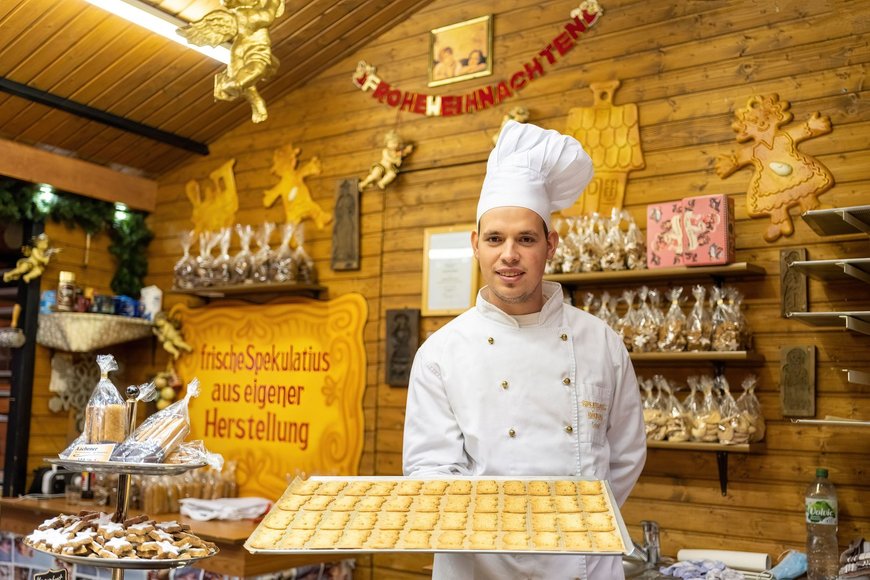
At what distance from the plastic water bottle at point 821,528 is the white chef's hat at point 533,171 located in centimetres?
164

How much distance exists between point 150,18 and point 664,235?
8.46 feet

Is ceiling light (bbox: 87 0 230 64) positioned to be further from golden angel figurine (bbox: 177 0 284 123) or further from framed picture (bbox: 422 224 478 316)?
framed picture (bbox: 422 224 478 316)

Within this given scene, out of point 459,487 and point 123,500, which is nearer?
point 459,487

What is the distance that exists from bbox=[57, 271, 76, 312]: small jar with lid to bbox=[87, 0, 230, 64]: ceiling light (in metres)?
1.58

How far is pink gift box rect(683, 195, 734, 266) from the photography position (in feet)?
11.3

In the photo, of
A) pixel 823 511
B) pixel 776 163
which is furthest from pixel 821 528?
pixel 776 163

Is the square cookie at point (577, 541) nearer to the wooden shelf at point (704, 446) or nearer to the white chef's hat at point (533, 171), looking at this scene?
the white chef's hat at point (533, 171)

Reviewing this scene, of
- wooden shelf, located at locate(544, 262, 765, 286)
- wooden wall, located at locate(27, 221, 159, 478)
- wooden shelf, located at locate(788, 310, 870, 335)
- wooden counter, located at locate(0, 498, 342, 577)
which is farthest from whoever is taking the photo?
wooden wall, located at locate(27, 221, 159, 478)

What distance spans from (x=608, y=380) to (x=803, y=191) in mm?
1747

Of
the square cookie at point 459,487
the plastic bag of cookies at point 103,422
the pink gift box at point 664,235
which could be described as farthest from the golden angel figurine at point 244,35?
the square cookie at point 459,487

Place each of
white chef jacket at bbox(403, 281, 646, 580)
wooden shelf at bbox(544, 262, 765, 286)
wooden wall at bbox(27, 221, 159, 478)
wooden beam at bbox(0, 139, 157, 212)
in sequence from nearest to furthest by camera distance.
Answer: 1. white chef jacket at bbox(403, 281, 646, 580)
2. wooden shelf at bbox(544, 262, 765, 286)
3. wooden beam at bbox(0, 139, 157, 212)
4. wooden wall at bbox(27, 221, 159, 478)

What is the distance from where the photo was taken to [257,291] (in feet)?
16.5

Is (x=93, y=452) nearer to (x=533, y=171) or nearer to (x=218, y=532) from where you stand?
(x=533, y=171)

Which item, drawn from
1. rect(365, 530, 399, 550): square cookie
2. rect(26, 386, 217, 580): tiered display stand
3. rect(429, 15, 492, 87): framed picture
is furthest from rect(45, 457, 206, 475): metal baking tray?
rect(429, 15, 492, 87): framed picture
